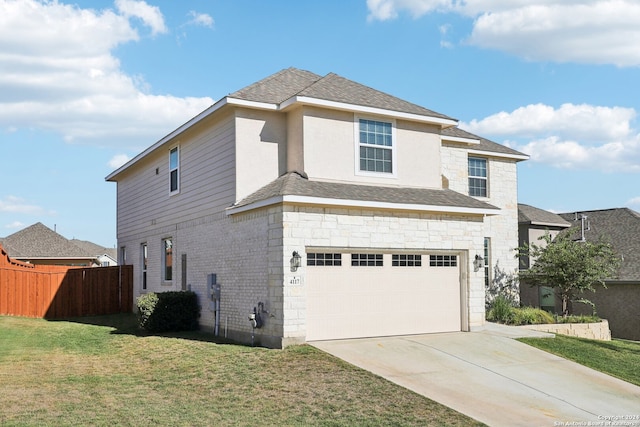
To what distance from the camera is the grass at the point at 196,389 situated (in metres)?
9.87

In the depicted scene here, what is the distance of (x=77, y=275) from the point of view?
2602 centimetres

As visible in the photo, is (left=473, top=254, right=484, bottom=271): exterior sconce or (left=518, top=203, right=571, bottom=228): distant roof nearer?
(left=473, top=254, right=484, bottom=271): exterior sconce

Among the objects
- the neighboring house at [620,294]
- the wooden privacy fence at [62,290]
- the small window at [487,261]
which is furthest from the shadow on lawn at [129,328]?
the neighboring house at [620,294]

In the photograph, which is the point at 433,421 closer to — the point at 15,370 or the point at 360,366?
the point at 360,366

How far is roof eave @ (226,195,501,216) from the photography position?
49.0 feet

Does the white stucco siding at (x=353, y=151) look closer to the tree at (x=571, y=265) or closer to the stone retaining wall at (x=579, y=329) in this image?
the stone retaining wall at (x=579, y=329)

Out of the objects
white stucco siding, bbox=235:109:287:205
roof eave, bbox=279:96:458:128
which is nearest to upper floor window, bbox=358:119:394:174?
roof eave, bbox=279:96:458:128

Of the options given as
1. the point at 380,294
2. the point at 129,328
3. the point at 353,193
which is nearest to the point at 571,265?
the point at 380,294

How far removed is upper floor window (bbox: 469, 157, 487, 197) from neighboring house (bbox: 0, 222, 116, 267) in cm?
2843

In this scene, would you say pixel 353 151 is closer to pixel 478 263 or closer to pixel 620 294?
pixel 478 263

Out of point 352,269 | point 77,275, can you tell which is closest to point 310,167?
point 352,269

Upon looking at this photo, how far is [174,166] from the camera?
22266 millimetres

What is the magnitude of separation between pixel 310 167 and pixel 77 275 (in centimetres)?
1366

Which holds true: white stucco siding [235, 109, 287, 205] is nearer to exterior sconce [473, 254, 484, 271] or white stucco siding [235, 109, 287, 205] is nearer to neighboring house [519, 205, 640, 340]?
exterior sconce [473, 254, 484, 271]
